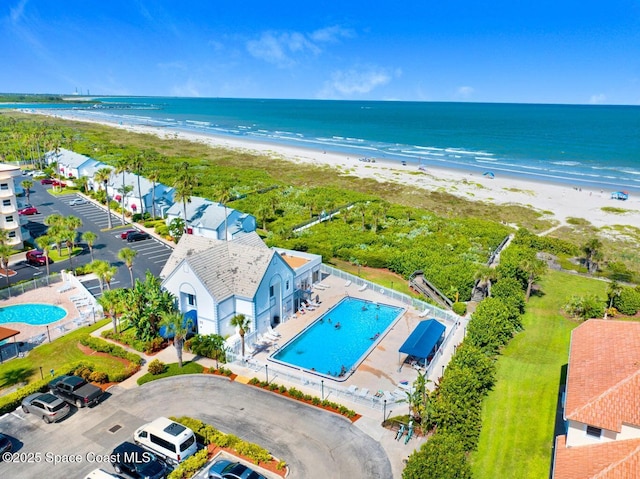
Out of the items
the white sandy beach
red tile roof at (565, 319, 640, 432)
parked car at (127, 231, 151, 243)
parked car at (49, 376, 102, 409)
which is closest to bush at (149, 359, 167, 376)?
parked car at (49, 376, 102, 409)

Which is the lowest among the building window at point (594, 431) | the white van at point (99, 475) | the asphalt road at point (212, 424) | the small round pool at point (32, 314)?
the asphalt road at point (212, 424)

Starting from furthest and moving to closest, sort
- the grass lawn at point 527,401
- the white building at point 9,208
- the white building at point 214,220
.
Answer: the white building at point 214,220
the white building at point 9,208
the grass lawn at point 527,401

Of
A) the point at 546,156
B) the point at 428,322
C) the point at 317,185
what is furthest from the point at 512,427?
the point at 546,156

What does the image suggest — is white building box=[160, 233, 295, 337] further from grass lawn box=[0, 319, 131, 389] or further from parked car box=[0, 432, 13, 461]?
parked car box=[0, 432, 13, 461]

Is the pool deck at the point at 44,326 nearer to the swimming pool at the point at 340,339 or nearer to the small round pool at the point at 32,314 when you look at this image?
the small round pool at the point at 32,314

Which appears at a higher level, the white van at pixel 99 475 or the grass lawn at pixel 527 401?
the white van at pixel 99 475

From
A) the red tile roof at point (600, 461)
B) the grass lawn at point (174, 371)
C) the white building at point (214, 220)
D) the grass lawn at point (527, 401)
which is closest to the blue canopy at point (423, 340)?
the grass lawn at point (527, 401)

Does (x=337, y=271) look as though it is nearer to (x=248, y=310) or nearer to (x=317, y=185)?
(x=248, y=310)

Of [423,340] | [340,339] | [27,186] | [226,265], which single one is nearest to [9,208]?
[27,186]
